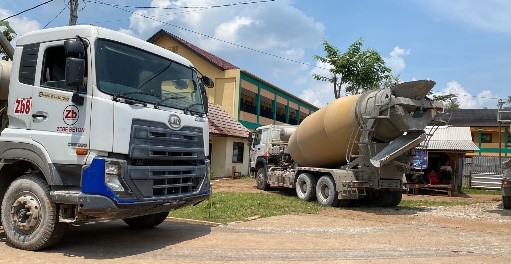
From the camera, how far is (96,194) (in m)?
6.39

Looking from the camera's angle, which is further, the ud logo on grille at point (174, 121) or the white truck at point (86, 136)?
the ud logo on grille at point (174, 121)

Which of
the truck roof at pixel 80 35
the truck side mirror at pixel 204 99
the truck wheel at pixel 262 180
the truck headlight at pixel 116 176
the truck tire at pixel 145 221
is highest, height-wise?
the truck roof at pixel 80 35

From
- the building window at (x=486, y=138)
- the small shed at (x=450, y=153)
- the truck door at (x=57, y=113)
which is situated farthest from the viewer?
the building window at (x=486, y=138)

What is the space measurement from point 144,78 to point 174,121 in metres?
0.83

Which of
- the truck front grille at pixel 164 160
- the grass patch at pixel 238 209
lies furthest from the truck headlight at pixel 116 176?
the grass patch at pixel 238 209

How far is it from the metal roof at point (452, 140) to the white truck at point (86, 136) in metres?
18.2

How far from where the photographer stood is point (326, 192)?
590 inches

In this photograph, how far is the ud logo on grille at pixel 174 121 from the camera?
7.32 m

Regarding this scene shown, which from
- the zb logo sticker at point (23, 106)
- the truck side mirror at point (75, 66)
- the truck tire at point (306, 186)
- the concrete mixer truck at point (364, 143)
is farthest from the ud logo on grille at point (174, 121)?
the truck tire at point (306, 186)

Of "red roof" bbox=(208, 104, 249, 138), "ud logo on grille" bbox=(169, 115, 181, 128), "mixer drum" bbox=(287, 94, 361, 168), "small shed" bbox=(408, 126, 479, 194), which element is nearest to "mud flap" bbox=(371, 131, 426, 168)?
"mixer drum" bbox=(287, 94, 361, 168)

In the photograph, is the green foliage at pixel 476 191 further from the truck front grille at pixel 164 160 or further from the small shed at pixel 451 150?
the truck front grille at pixel 164 160

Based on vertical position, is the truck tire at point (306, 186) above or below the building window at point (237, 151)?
below

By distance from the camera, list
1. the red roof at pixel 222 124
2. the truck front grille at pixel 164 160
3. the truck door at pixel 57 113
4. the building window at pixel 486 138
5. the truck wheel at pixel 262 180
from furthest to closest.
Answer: the building window at pixel 486 138, the red roof at pixel 222 124, the truck wheel at pixel 262 180, the truck front grille at pixel 164 160, the truck door at pixel 57 113

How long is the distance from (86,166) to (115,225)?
12.0 ft
